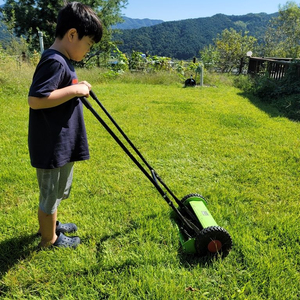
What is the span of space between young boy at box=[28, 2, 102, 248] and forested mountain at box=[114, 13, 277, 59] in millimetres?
88861

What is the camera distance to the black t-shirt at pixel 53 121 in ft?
4.75

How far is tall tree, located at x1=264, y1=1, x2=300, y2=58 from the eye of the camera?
38594 mm

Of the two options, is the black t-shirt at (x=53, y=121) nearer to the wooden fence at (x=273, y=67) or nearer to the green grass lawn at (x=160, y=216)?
the green grass lawn at (x=160, y=216)

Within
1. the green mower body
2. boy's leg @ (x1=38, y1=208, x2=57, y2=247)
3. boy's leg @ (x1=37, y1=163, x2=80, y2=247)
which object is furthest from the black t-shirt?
the green mower body

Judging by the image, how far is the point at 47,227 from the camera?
185cm

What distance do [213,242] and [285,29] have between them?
4793 centimetres

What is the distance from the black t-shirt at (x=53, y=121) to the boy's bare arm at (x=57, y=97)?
Result: 0.10ft

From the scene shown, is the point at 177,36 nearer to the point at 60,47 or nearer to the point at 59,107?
the point at 60,47

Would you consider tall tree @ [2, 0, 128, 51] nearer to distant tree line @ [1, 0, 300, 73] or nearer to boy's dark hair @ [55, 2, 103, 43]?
distant tree line @ [1, 0, 300, 73]

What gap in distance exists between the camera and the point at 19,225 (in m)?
2.21

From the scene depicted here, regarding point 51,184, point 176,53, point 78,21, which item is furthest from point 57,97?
point 176,53

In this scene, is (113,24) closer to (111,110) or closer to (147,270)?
(111,110)

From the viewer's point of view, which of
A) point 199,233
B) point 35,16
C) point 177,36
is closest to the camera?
point 199,233

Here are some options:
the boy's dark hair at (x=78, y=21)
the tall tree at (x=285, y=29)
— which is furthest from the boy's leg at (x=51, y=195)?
the tall tree at (x=285, y=29)
